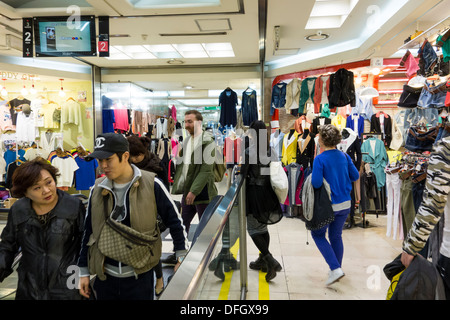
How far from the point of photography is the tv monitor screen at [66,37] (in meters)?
4.29

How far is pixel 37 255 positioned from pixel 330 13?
518 centimetres

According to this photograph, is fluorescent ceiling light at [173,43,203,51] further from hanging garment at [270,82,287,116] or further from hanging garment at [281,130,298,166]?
hanging garment at [281,130,298,166]

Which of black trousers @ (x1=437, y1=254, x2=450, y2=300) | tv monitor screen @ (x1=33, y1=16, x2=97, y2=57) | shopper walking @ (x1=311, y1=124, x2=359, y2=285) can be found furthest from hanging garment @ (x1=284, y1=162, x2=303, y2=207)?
black trousers @ (x1=437, y1=254, x2=450, y2=300)

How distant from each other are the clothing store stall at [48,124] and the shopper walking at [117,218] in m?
5.20

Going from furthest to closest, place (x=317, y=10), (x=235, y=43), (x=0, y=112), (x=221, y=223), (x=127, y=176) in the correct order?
(x=0, y=112) → (x=235, y=43) → (x=317, y=10) → (x=127, y=176) → (x=221, y=223)

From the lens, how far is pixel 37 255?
178 cm

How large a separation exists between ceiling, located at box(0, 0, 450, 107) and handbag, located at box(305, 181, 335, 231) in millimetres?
2635

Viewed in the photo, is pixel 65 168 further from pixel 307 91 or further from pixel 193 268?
pixel 193 268

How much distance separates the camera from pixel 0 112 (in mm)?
7004

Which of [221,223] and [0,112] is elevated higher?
[0,112]

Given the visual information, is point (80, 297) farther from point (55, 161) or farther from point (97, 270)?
point (55, 161)

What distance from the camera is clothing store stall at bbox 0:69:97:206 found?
641cm

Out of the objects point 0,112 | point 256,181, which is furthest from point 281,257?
point 0,112

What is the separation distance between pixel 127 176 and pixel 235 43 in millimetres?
5139
